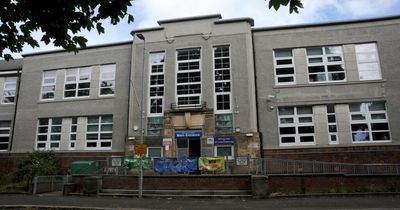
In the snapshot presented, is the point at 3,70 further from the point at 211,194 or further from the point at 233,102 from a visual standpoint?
the point at 211,194

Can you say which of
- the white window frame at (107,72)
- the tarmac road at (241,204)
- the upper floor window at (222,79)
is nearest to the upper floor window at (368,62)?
the upper floor window at (222,79)

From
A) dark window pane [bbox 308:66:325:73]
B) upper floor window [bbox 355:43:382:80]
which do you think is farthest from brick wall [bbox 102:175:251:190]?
upper floor window [bbox 355:43:382:80]

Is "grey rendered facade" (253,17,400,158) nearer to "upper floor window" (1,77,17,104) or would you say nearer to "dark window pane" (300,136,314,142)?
"dark window pane" (300,136,314,142)

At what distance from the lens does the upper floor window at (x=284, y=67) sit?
2428 centimetres

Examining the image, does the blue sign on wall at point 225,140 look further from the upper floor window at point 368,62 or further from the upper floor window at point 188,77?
the upper floor window at point 368,62

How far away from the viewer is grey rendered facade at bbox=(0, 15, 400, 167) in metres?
22.7

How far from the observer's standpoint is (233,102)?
2383 cm

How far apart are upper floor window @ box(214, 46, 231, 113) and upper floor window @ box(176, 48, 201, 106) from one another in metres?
1.21

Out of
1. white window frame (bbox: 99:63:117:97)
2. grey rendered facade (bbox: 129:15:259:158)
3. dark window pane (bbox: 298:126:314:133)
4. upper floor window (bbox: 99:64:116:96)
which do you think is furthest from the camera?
white window frame (bbox: 99:63:117:97)

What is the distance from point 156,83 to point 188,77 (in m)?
2.35

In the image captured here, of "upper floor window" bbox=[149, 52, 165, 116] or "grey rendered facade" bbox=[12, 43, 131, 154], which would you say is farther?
"grey rendered facade" bbox=[12, 43, 131, 154]

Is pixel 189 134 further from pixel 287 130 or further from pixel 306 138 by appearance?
pixel 306 138

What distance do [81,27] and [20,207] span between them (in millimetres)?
10616

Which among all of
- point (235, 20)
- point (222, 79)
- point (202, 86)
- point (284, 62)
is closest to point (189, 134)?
point (202, 86)
